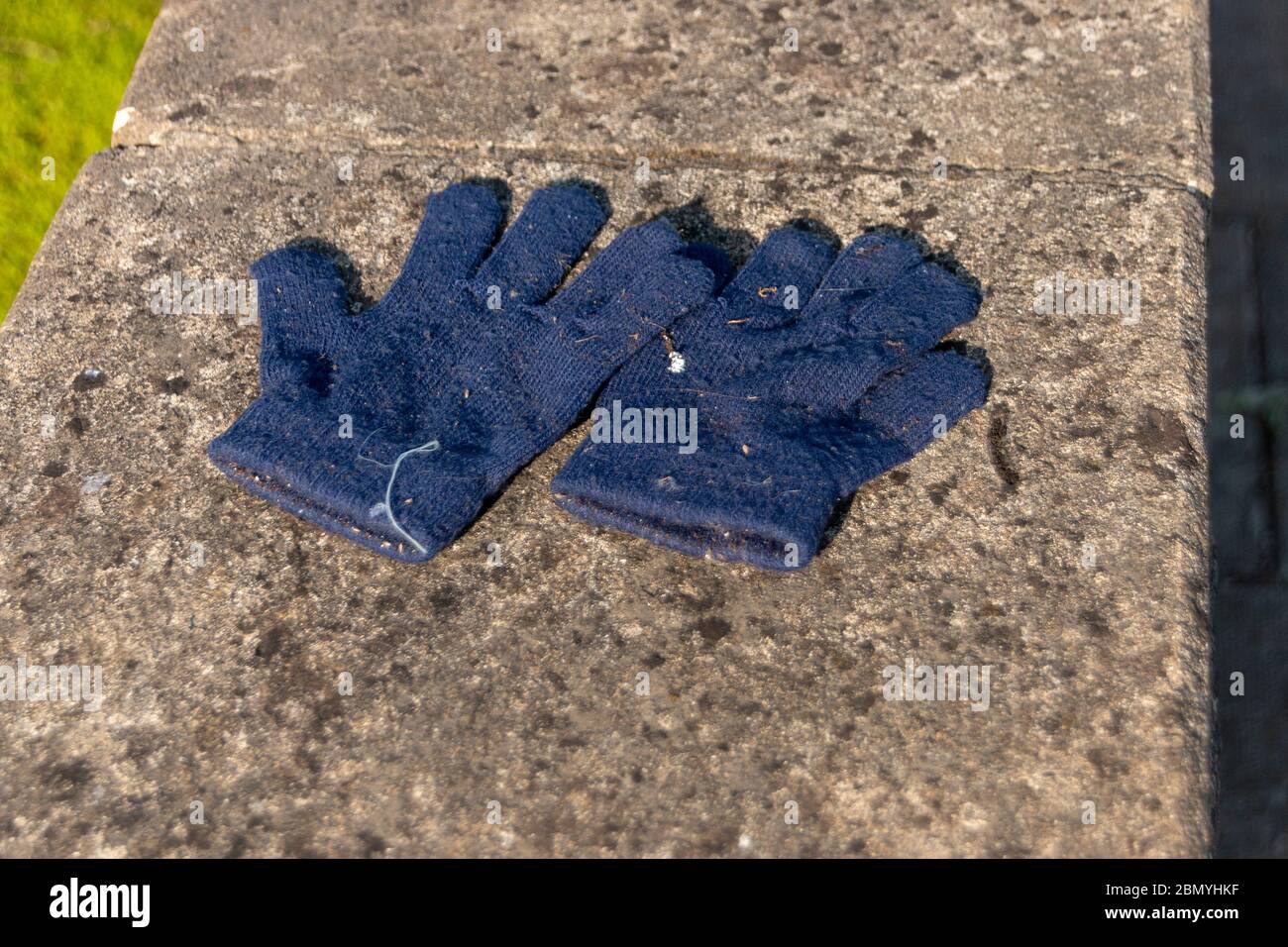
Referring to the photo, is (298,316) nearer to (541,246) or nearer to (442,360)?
(442,360)

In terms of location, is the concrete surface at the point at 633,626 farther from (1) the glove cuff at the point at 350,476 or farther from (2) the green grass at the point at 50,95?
(2) the green grass at the point at 50,95

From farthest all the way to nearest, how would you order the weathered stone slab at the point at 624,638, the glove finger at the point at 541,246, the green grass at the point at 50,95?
the green grass at the point at 50,95, the glove finger at the point at 541,246, the weathered stone slab at the point at 624,638

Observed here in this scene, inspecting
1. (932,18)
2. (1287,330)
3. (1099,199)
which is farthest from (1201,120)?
(1287,330)

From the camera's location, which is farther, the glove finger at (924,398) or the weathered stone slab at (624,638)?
the glove finger at (924,398)

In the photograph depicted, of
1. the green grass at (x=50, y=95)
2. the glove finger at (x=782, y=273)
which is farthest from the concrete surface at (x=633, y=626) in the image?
the green grass at (x=50, y=95)
